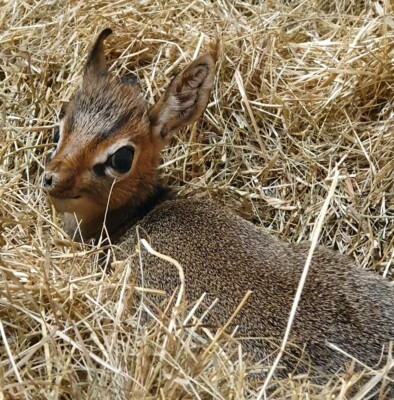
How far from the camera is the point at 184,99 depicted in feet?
18.1

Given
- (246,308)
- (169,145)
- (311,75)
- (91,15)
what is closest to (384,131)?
(311,75)

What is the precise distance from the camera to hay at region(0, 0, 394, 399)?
18.6ft

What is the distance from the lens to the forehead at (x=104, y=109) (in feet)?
17.4

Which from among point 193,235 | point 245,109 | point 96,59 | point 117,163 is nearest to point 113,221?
point 117,163

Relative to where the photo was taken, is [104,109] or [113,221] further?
[113,221]

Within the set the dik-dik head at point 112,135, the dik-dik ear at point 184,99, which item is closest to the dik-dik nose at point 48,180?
the dik-dik head at point 112,135

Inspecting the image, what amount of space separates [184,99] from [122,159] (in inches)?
24.3

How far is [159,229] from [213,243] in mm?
448

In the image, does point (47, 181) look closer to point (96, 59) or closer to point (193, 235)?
point (193, 235)

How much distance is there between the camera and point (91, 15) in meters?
6.51

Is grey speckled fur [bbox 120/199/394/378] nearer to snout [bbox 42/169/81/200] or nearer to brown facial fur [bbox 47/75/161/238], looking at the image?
brown facial fur [bbox 47/75/161/238]

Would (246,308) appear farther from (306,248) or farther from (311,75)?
(311,75)

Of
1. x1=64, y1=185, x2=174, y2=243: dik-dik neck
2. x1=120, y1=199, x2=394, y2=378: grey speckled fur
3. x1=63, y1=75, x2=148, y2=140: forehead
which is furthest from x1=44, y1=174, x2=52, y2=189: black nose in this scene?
x1=120, y1=199, x2=394, y2=378: grey speckled fur

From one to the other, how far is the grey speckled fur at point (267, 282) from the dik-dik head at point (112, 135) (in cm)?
32
